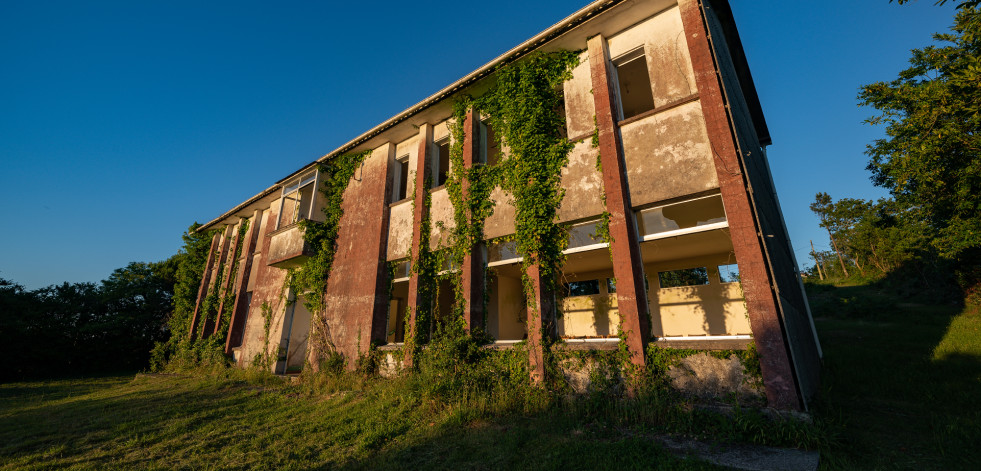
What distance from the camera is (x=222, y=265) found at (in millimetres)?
19516

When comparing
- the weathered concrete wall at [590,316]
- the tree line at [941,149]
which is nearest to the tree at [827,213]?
the tree line at [941,149]

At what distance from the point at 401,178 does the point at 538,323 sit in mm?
7771

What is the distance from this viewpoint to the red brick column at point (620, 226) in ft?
20.9

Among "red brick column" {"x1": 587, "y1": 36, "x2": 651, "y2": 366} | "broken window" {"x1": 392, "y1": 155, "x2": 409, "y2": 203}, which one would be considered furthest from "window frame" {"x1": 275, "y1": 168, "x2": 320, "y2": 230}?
"red brick column" {"x1": 587, "y1": 36, "x2": 651, "y2": 366}

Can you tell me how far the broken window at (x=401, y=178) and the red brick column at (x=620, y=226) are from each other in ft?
22.7

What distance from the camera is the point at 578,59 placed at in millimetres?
8555

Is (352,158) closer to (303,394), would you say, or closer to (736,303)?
(303,394)

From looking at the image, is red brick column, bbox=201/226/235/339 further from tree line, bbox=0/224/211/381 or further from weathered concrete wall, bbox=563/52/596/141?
weathered concrete wall, bbox=563/52/596/141

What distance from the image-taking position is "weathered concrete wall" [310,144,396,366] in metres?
10.8

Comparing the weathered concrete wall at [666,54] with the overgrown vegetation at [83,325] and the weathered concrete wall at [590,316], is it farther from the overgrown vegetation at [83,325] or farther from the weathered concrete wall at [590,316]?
the overgrown vegetation at [83,325]

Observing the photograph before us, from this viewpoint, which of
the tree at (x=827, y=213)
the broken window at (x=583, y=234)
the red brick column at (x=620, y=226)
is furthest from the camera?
the tree at (x=827, y=213)

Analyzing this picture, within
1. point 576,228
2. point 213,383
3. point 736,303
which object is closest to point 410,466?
point 576,228

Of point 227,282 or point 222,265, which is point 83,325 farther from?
point 227,282

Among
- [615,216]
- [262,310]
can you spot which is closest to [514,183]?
[615,216]
